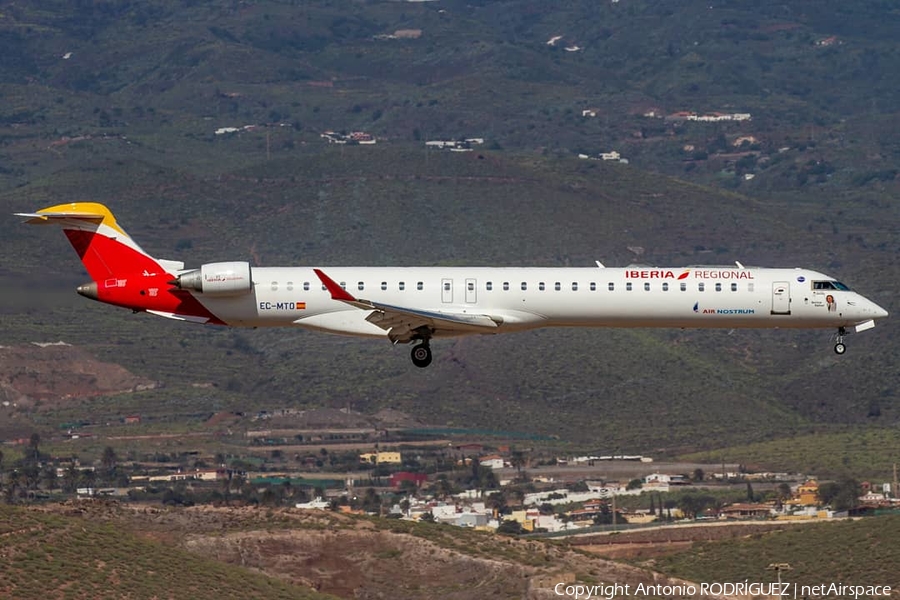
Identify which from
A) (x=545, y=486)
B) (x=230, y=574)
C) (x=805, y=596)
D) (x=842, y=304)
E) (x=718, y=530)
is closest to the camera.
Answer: (x=842, y=304)

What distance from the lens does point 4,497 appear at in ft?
577

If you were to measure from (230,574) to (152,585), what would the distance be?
7342 mm

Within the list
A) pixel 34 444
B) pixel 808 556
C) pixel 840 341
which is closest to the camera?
pixel 840 341

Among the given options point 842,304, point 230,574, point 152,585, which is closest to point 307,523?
point 230,574

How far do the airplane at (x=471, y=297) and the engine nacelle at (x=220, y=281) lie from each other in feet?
0.11

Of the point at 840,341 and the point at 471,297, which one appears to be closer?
the point at 471,297

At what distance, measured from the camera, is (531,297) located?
68.0 m

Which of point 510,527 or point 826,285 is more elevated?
point 826,285

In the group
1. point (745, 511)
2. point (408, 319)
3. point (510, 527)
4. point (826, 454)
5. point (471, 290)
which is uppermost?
point (471, 290)

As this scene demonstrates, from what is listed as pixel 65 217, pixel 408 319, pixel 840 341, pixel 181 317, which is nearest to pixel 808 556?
pixel 840 341

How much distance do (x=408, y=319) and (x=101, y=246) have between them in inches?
465

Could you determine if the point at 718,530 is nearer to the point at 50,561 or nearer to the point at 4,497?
the point at 50,561

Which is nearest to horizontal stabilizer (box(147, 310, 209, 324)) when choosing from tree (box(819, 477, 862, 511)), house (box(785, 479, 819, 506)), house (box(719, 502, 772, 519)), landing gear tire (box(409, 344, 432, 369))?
landing gear tire (box(409, 344, 432, 369))

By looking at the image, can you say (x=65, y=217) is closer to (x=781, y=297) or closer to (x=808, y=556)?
(x=781, y=297)
